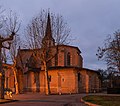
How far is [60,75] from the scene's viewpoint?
221 feet

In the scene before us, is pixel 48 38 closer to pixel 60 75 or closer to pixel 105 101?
pixel 60 75

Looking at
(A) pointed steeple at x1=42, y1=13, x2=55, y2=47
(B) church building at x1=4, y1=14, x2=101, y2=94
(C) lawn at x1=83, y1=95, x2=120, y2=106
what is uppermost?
(A) pointed steeple at x1=42, y1=13, x2=55, y2=47

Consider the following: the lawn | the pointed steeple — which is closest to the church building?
the pointed steeple

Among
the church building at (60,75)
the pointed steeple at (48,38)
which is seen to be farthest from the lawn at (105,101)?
the church building at (60,75)

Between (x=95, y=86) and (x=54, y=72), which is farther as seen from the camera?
(x=95, y=86)

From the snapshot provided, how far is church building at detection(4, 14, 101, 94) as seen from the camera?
2601 inches

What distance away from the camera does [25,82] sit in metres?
74.1

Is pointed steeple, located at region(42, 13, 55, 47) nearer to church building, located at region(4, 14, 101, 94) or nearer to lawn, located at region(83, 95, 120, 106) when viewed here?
church building, located at region(4, 14, 101, 94)

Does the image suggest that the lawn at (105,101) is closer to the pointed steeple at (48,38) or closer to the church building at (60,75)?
the pointed steeple at (48,38)

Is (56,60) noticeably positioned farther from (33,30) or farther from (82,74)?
(33,30)

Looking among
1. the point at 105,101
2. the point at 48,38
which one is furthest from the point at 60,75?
the point at 105,101

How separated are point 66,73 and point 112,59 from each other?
22.6m

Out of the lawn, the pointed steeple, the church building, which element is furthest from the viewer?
the church building

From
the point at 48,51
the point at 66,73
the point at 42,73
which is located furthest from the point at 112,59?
the point at 42,73
